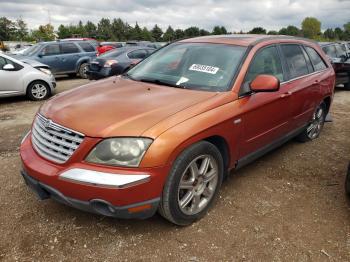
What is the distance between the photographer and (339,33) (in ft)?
260

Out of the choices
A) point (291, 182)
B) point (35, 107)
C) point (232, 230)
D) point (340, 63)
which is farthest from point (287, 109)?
point (340, 63)

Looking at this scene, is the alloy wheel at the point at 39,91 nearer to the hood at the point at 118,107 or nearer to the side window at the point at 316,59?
the hood at the point at 118,107

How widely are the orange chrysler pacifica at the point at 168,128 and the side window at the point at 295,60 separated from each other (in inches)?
1.0

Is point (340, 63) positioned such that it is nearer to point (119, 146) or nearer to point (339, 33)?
point (119, 146)

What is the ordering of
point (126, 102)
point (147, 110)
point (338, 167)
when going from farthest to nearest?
point (338, 167) → point (126, 102) → point (147, 110)

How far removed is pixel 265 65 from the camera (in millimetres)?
3906

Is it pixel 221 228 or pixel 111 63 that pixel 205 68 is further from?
pixel 111 63

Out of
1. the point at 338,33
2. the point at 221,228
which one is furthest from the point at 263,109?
the point at 338,33

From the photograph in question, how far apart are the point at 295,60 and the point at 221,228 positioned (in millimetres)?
2601

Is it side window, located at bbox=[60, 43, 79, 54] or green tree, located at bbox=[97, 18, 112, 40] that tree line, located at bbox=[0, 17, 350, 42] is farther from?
side window, located at bbox=[60, 43, 79, 54]

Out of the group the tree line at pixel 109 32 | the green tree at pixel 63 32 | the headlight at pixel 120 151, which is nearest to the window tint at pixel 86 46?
the headlight at pixel 120 151

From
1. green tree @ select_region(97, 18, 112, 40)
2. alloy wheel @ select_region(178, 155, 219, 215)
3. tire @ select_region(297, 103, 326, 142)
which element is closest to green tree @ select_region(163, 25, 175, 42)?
green tree @ select_region(97, 18, 112, 40)

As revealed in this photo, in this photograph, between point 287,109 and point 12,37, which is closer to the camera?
point 287,109

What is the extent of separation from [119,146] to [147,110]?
47 cm
